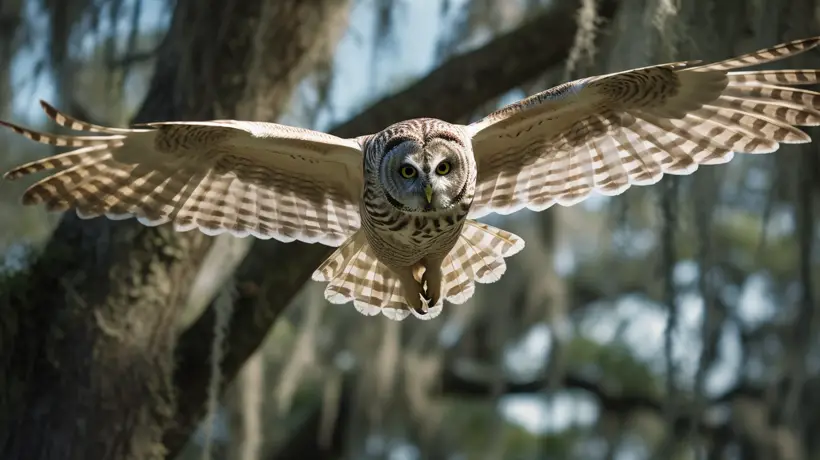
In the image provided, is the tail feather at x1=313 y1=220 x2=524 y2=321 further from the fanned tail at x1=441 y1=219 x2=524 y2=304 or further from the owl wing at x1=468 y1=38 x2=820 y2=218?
the owl wing at x1=468 y1=38 x2=820 y2=218

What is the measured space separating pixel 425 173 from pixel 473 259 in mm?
817

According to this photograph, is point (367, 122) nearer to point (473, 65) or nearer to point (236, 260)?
point (473, 65)

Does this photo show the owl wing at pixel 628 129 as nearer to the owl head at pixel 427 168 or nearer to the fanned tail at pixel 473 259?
the fanned tail at pixel 473 259

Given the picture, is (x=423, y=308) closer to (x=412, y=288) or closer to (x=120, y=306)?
(x=412, y=288)

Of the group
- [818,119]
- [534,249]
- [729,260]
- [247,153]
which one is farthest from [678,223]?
[729,260]

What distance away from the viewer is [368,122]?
4.60 meters

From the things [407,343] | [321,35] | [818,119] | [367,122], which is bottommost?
[407,343]

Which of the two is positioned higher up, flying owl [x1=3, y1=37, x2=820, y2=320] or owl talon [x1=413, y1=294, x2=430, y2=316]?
flying owl [x1=3, y1=37, x2=820, y2=320]

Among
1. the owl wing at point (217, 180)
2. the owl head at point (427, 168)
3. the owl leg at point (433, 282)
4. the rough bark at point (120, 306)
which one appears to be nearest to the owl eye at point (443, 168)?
the owl head at point (427, 168)

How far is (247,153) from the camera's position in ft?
13.2

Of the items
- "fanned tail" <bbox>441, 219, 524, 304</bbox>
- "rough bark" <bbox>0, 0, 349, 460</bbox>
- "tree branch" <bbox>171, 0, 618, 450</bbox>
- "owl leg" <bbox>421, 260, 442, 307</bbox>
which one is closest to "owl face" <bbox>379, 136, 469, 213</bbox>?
"owl leg" <bbox>421, 260, 442, 307</bbox>

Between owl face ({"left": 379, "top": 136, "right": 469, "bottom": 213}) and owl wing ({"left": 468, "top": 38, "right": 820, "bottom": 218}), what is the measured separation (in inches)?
9.8

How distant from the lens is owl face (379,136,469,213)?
3496 mm

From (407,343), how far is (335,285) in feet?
10.6
